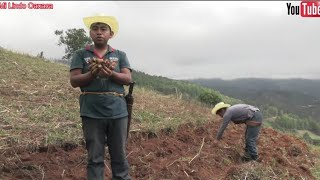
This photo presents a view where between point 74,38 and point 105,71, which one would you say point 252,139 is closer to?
point 105,71

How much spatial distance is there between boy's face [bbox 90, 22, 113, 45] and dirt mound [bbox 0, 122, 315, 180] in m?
1.69

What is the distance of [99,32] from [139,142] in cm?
282

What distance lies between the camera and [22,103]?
7.25 metres

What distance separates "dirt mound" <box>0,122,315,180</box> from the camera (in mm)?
4941

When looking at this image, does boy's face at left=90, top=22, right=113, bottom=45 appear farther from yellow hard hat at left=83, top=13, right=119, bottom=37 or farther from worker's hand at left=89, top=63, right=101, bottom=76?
worker's hand at left=89, top=63, right=101, bottom=76

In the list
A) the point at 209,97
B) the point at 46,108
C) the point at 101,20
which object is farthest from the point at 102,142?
the point at 209,97

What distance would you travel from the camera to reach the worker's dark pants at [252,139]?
6870 millimetres

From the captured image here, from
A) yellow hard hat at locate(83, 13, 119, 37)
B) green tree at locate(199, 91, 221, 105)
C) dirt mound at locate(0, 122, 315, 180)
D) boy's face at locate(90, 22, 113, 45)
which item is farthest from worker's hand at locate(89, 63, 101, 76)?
green tree at locate(199, 91, 221, 105)

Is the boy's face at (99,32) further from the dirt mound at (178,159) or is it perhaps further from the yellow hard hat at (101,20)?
the dirt mound at (178,159)

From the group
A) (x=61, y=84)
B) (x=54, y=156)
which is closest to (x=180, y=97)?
(x=61, y=84)

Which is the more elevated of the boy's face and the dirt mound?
the boy's face

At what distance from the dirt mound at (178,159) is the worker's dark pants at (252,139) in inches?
5.7

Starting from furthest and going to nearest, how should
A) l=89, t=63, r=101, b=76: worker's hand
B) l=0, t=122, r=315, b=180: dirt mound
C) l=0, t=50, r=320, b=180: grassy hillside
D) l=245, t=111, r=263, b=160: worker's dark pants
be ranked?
l=245, t=111, r=263, b=160: worker's dark pants
l=0, t=50, r=320, b=180: grassy hillside
l=0, t=122, r=315, b=180: dirt mound
l=89, t=63, r=101, b=76: worker's hand

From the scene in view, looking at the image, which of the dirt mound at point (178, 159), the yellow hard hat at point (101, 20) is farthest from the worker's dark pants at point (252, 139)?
the yellow hard hat at point (101, 20)
